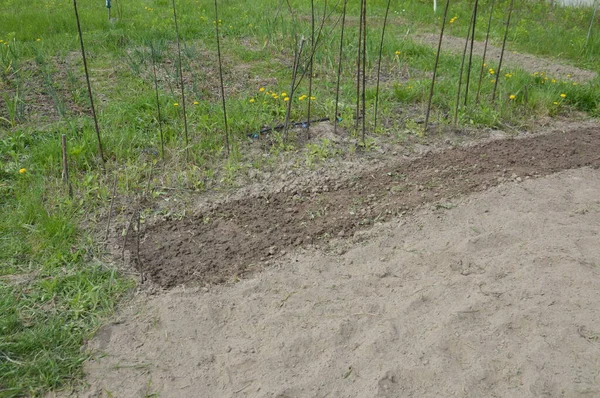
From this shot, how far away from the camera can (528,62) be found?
6.41m

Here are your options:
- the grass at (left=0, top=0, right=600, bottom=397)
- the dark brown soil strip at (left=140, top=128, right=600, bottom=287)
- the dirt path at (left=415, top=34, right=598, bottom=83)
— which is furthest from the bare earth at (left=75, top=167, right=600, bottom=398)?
the dirt path at (left=415, top=34, right=598, bottom=83)

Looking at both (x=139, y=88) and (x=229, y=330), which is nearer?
(x=229, y=330)

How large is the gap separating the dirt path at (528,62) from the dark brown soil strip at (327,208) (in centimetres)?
201

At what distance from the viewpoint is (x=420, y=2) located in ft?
30.5

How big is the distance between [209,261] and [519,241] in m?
1.59

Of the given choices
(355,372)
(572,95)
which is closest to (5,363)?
(355,372)

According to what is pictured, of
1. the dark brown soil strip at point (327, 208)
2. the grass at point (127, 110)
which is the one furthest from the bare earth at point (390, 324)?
the grass at point (127, 110)

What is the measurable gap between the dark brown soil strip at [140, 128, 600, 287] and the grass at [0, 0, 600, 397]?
0.31 metres

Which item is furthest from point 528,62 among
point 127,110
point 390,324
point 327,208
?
point 390,324

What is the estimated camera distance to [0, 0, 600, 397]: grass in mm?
2537

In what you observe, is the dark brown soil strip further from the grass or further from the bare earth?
the grass

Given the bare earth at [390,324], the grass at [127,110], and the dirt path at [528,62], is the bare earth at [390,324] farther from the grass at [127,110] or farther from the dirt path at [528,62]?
the dirt path at [528,62]

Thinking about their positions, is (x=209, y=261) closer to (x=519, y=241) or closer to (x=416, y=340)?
(x=416, y=340)

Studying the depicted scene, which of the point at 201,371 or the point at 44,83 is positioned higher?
the point at 44,83
